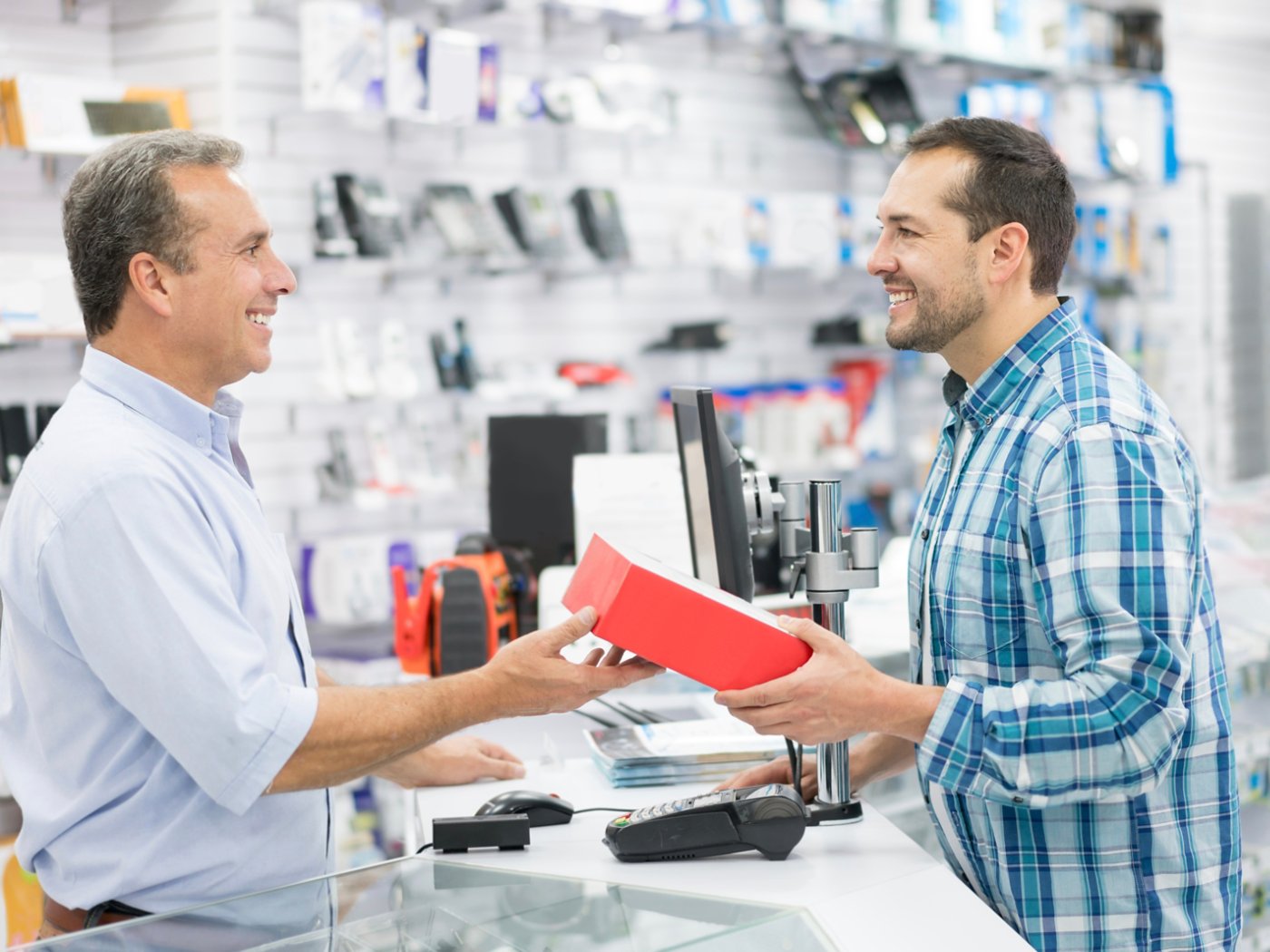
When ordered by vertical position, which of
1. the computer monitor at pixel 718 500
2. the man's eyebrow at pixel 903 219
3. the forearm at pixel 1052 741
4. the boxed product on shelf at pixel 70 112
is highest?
the boxed product on shelf at pixel 70 112

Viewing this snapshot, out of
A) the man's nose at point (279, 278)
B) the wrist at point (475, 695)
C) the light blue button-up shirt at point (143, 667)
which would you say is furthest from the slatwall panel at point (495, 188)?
the wrist at point (475, 695)

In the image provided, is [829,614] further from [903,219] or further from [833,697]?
[903,219]

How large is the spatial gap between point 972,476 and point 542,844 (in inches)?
30.5

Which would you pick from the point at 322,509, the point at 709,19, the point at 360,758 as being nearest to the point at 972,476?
the point at 360,758

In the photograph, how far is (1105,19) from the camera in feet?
23.5

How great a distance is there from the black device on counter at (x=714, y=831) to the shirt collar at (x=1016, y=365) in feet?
2.03

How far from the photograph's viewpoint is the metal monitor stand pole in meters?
1.86

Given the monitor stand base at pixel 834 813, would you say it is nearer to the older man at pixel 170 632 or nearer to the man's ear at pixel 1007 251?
the older man at pixel 170 632

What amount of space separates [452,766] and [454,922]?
60 centimetres

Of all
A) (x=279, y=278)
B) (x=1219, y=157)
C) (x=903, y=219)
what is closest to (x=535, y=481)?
(x=279, y=278)

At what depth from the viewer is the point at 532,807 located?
6.20ft

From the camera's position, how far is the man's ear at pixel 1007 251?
1917mm

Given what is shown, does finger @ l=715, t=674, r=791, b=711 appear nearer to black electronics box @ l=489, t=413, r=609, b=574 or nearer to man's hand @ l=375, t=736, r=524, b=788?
man's hand @ l=375, t=736, r=524, b=788

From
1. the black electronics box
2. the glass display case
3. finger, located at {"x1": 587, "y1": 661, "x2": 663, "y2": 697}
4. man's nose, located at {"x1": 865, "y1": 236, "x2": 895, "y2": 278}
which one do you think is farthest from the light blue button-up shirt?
the black electronics box
